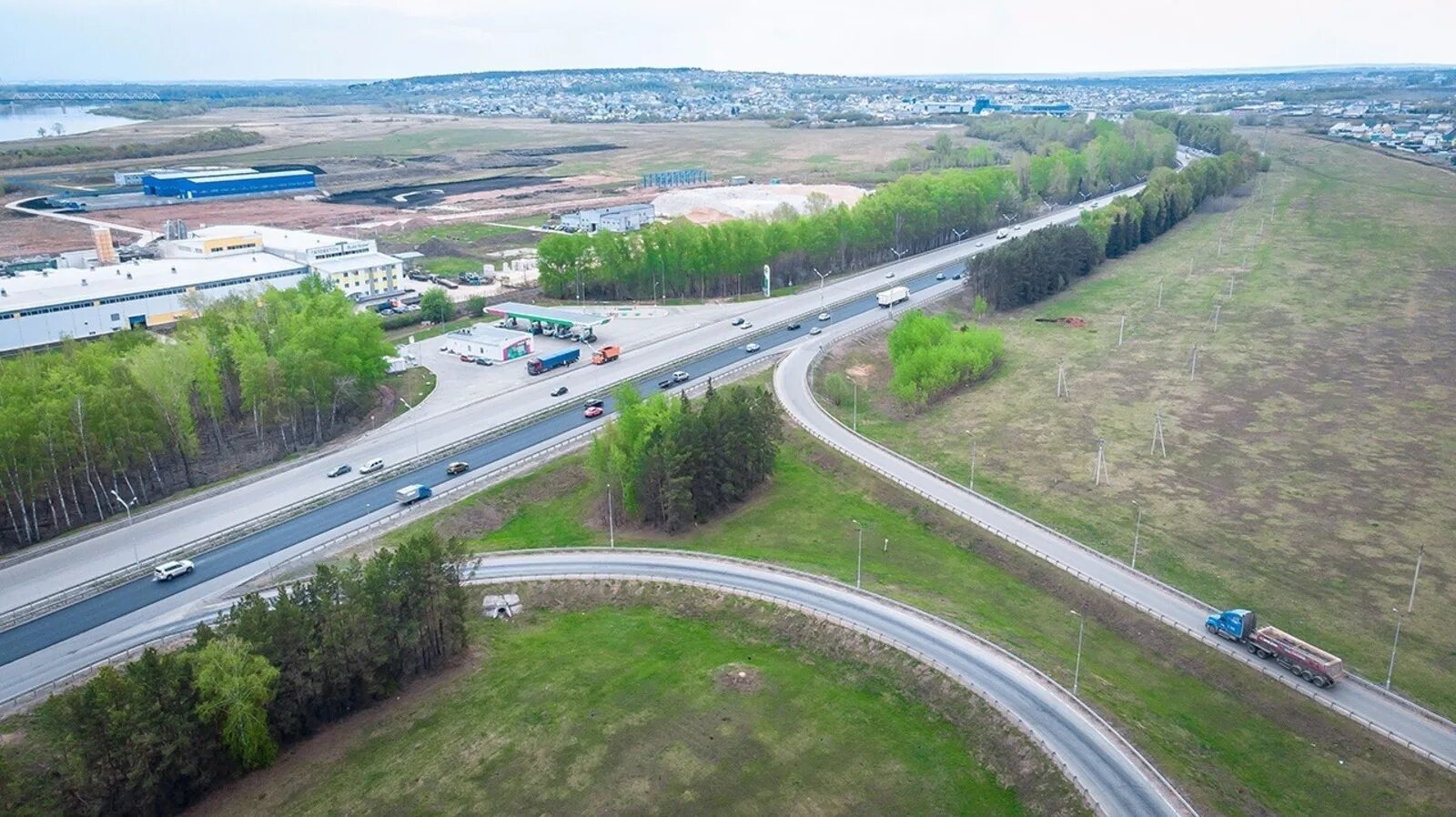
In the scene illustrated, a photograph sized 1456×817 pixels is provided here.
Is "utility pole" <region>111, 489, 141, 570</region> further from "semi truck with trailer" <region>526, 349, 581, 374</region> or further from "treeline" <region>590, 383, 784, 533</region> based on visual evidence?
"semi truck with trailer" <region>526, 349, 581, 374</region>

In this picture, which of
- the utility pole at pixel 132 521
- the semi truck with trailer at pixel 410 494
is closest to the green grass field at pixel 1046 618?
the semi truck with trailer at pixel 410 494

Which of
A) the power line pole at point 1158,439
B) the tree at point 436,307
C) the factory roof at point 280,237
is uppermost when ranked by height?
the factory roof at point 280,237

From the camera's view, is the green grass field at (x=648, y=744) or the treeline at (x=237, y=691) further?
the green grass field at (x=648, y=744)

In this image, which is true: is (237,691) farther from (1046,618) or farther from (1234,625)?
(1234,625)

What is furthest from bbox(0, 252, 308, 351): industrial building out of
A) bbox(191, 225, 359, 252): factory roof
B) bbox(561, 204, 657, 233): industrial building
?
bbox(561, 204, 657, 233): industrial building

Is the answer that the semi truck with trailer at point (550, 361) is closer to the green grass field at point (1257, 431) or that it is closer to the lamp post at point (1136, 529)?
the green grass field at point (1257, 431)

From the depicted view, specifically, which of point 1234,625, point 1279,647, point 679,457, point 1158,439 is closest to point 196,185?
point 679,457

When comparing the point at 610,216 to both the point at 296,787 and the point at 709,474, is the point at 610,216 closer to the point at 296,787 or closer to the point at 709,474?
the point at 709,474
